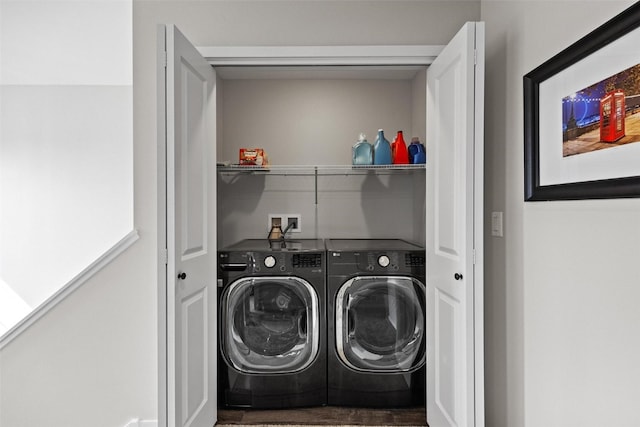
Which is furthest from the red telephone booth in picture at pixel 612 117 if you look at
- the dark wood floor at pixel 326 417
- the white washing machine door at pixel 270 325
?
the dark wood floor at pixel 326 417

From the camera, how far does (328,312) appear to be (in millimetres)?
2826

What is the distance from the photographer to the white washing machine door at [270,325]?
2.80m

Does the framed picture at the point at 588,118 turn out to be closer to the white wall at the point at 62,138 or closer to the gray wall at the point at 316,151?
the gray wall at the point at 316,151

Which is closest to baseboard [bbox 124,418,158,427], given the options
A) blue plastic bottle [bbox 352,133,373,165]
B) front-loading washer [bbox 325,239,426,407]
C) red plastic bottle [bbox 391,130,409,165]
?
front-loading washer [bbox 325,239,426,407]

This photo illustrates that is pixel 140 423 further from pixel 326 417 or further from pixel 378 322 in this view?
pixel 378 322

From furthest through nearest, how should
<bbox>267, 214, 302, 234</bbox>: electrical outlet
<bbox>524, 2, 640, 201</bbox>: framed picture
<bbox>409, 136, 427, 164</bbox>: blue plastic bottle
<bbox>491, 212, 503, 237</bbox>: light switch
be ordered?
<bbox>267, 214, 302, 234</bbox>: electrical outlet → <bbox>409, 136, 427, 164</bbox>: blue plastic bottle → <bbox>491, 212, 503, 237</bbox>: light switch → <bbox>524, 2, 640, 201</bbox>: framed picture

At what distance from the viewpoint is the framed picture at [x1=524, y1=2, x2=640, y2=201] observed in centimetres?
129

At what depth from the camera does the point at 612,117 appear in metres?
1.37

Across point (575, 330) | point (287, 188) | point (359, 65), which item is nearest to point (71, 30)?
point (287, 188)

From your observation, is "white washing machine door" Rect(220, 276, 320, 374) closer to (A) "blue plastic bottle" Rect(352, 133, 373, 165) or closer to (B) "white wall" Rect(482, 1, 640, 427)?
(A) "blue plastic bottle" Rect(352, 133, 373, 165)

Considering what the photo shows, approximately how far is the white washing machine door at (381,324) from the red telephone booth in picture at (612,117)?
1.59 meters

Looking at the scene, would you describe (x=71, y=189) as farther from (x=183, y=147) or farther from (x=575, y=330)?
(x=575, y=330)

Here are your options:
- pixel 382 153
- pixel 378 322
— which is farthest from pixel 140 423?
pixel 382 153

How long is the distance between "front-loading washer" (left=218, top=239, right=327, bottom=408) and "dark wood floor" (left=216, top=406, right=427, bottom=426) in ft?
0.18
